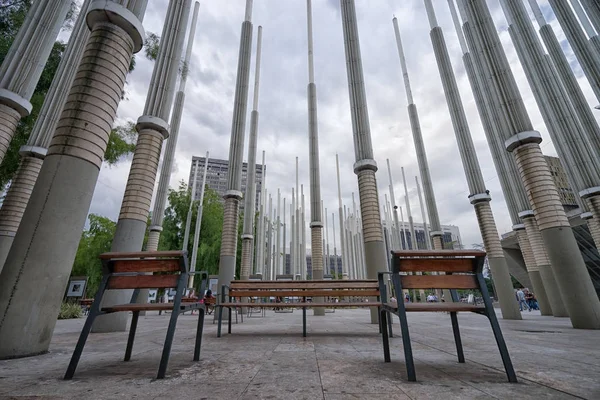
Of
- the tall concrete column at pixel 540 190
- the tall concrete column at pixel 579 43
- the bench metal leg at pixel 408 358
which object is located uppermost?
the tall concrete column at pixel 579 43

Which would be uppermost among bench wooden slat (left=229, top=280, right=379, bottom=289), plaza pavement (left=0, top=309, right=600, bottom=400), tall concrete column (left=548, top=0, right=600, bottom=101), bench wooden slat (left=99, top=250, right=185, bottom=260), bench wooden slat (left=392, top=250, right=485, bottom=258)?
tall concrete column (left=548, top=0, right=600, bottom=101)

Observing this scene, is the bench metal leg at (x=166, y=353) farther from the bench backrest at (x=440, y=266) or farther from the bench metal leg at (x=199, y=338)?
the bench backrest at (x=440, y=266)

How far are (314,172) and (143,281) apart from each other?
54.2ft

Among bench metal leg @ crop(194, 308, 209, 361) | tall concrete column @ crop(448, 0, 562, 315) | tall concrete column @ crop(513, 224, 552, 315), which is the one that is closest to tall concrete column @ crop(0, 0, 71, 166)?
bench metal leg @ crop(194, 308, 209, 361)

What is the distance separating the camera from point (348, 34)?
458 inches

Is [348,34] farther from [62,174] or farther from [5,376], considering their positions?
[5,376]

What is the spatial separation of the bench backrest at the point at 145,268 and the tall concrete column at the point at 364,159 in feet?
22.1

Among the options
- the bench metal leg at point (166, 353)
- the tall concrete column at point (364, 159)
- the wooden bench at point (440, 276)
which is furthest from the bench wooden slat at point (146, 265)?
the tall concrete column at point (364, 159)

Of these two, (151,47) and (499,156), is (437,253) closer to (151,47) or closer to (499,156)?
(499,156)

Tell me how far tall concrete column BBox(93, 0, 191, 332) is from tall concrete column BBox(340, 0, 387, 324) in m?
6.40

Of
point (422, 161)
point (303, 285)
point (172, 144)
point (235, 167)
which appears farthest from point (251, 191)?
point (303, 285)

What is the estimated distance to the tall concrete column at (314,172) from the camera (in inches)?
665

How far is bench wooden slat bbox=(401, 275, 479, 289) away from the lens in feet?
7.68

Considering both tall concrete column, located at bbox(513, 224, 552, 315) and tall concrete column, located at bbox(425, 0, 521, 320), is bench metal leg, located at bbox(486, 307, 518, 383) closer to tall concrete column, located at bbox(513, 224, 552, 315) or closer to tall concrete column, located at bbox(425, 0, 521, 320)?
tall concrete column, located at bbox(425, 0, 521, 320)
